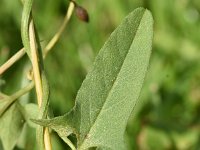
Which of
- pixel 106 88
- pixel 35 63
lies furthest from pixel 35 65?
pixel 106 88

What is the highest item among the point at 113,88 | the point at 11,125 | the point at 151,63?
the point at 113,88

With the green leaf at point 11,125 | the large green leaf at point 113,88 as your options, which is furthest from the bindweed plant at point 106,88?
the green leaf at point 11,125

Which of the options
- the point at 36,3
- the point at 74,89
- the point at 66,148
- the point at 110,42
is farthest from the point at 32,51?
the point at 36,3

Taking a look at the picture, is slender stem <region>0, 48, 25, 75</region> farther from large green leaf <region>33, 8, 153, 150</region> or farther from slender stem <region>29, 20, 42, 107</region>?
large green leaf <region>33, 8, 153, 150</region>

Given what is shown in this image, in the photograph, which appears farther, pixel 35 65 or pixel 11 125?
pixel 11 125

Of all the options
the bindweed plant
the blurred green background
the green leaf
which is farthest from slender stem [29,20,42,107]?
the blurred green background

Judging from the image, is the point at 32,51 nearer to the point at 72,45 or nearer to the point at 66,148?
the point at 66,148

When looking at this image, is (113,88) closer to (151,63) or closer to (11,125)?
(11,125)
